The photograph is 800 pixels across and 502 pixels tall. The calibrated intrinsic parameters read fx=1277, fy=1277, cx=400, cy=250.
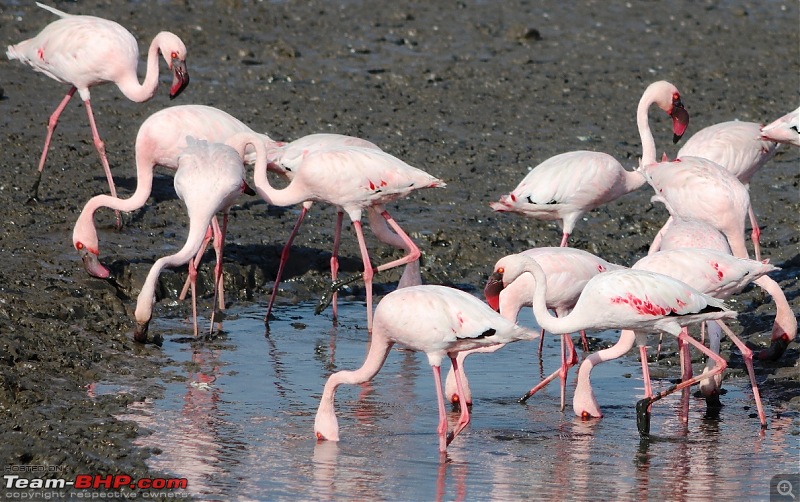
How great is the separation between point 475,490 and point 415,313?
1.08 m

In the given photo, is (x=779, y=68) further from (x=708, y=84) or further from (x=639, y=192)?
(x=639, y=192)

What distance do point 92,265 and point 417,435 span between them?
298 cm

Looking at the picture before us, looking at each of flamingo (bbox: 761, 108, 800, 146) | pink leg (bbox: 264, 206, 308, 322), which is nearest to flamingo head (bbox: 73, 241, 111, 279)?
pink leg (bbox: 264, 206, 308, 322)

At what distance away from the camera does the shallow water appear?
5809mm

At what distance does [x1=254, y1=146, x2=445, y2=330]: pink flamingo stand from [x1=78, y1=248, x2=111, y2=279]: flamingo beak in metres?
1.21

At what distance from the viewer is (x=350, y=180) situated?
866cm

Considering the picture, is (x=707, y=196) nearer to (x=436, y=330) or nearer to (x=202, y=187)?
(x=436, y=330)

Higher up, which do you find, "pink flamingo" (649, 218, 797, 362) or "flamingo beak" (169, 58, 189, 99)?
"flamingo beak" (169, 58, 189, 99)

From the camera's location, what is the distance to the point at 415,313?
6.48 meters

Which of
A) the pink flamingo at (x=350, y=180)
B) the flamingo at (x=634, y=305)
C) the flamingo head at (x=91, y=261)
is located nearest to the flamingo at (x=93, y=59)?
the flamingo head at (x=91, y=261)

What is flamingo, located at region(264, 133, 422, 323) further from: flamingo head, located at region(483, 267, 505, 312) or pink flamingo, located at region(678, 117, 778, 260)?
pink flamingo, located at region(678, 117, 778, 260)

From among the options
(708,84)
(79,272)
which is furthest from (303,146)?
(708,84)

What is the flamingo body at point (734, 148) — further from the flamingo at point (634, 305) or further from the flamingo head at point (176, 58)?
the flamingo head at point (176, 58)

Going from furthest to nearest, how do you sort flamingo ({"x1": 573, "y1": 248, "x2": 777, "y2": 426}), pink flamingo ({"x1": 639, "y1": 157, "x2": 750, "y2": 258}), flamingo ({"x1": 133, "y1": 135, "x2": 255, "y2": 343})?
pink flamingo ({"x1": 639, "y1": 157, "x2": 750, "y2": 258}), flamingo ({"x1": 133, "y1": 135, "x2": 255, "y2": 343}), flamingo ({"x1": 573, "y1": 248, "x2": 777, "y2": 426})
